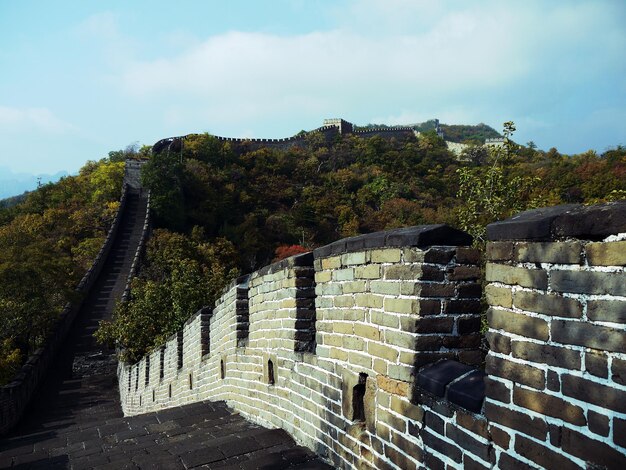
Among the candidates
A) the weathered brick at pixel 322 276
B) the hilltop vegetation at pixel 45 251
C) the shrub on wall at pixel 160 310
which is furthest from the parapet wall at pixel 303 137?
the weathered brick at pixel 322 276

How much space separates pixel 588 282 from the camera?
5.00 ft

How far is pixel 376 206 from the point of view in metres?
44.5

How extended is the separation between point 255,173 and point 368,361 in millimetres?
45350

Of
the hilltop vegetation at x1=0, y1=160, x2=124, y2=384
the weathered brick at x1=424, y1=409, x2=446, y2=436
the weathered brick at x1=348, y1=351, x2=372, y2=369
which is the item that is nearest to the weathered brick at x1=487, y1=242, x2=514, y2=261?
the weathered brick at x1=424, y1=409, x2=446, y2=436

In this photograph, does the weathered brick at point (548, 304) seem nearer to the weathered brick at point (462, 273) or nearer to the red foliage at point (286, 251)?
the weathered brick at point (462, 273)

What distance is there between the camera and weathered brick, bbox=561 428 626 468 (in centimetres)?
142

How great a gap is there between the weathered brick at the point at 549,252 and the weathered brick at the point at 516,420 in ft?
1.76

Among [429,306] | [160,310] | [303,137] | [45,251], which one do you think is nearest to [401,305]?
[429,306]

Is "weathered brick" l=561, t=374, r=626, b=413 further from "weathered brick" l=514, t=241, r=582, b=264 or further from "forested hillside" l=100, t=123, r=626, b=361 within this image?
"forested hillside" l=100, t=123, r=626, b=361

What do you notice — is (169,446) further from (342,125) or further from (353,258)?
(342,125)

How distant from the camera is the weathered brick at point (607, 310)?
142cm

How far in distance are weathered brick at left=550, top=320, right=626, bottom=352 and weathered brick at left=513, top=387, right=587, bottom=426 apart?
0.64 ft

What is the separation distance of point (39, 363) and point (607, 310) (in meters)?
19.0

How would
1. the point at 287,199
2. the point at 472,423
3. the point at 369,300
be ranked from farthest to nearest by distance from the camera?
the point at 287,199, the point at 369,300, the point at 472,423
